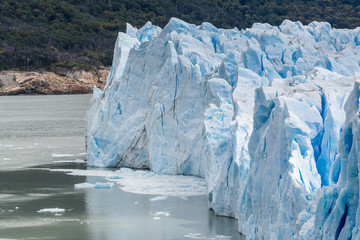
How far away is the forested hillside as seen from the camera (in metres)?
67.1

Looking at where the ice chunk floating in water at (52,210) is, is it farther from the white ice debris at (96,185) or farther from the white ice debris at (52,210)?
the white ice debris at (96,185)

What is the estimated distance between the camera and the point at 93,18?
8469 cm

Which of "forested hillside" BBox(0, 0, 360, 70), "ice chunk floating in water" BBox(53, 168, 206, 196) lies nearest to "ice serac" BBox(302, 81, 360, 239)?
"ice chunk floating in water" BBox(53, 168, 206, 196)

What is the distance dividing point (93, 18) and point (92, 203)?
6838cm

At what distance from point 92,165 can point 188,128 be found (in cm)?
390

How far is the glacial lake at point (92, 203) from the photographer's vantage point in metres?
15.2

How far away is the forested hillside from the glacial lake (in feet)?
137

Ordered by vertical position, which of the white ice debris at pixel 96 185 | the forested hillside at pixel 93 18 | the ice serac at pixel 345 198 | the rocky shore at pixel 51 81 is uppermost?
the forested hillside at pixel 93 18

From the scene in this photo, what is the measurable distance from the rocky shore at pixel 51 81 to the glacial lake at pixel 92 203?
4329 centimetres

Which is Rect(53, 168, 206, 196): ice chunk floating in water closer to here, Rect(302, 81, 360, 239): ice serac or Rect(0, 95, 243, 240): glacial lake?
Rect(0, 95, 243, 240): glacial lake

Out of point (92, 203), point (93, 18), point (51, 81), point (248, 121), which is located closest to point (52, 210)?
point (92, 203)

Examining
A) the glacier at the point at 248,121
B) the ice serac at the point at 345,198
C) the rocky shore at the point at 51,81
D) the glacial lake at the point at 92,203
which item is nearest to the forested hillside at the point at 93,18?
the rocky shore at the point at 51,81

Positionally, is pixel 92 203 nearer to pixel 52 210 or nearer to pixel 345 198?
pixel 52 210

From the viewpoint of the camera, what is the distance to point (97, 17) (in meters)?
85.8
